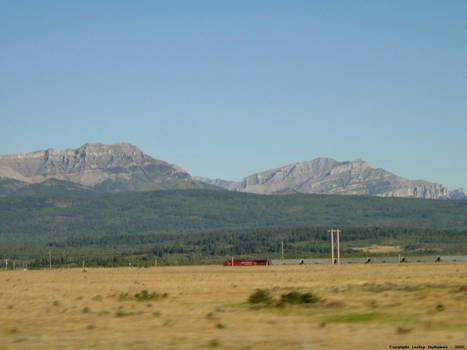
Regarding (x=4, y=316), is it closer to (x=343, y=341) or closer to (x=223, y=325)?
(x=223, y=325)

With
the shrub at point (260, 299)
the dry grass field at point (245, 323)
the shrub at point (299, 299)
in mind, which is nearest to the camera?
the dry grass field at point (245, 323)

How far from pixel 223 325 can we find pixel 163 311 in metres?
8.60

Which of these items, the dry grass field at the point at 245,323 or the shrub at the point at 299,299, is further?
the shrub at the point at 299,299

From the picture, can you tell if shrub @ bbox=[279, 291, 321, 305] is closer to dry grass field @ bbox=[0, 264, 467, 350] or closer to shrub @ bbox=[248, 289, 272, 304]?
dry grass field @ bbox=[0, 264, 467, 350]

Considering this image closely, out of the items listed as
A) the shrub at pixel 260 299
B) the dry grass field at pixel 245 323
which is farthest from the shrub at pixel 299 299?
the shrub at pixel 260 299

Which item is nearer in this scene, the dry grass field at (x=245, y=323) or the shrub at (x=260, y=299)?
the dry grass field at (x=245, y=323)

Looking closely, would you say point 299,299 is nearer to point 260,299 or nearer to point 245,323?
point 260,299

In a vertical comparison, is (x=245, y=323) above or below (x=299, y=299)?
below

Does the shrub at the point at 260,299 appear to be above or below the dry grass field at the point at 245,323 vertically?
above

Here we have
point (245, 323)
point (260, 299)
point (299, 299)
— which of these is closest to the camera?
point (245, 323)

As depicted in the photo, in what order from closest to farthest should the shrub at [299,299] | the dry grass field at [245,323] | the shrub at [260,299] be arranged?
the dry grass field at [245,323] → the shrub at [299,299] → the shrub at [260,299]

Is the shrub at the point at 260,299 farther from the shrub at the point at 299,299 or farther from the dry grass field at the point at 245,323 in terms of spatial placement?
the shrub at the point at 299,299

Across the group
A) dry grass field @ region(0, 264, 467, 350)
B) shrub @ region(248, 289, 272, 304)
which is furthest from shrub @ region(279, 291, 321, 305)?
shrub @ region(248, 289, 272, 304)

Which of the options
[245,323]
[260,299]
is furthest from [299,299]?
[245,323]
